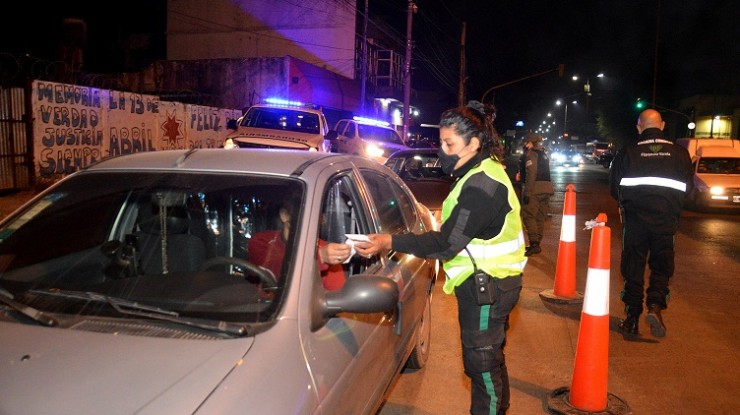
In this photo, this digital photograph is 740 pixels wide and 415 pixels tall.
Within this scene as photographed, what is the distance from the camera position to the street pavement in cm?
412

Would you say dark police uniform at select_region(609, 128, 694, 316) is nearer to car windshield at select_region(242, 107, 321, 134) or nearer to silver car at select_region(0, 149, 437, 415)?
silver car at select_region(0, 149, 437, 415)

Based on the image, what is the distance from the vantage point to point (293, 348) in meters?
2.14

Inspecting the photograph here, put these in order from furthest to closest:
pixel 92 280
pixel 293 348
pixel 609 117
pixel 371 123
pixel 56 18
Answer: pixel 609 117
pixel 56 18
pixel 371 123
pixel 92 280
pixel 293 348

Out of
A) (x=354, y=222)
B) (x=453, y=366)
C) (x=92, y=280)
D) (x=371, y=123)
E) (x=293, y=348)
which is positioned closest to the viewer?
(x=293, y=348)

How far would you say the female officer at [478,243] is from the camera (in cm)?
298

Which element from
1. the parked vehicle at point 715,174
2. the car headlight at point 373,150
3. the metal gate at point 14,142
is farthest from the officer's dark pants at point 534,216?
the metal gate at point 14,142

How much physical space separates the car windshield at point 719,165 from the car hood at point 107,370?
17.2 metres

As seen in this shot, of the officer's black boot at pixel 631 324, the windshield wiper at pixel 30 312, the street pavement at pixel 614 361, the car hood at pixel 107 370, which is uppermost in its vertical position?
the windshield wiper at pixel 30 312

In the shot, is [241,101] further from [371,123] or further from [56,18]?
[56,18]

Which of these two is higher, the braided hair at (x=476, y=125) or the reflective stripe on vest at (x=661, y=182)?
the braided hair at (x=476, y=125)

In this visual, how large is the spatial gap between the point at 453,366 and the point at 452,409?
0.75m

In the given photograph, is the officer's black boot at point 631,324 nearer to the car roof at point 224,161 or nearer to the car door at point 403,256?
the car door at point 403,256

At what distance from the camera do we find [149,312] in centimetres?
228

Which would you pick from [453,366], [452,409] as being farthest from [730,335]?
[452,409]
